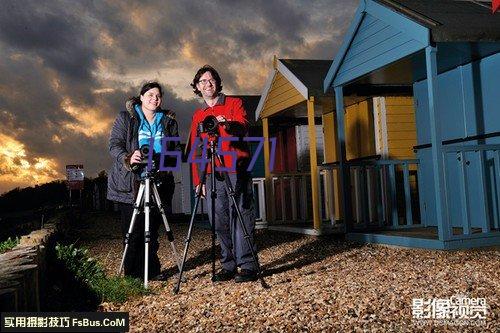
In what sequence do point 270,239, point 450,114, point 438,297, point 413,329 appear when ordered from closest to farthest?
1. point 413,329
2. point 438,297
3. point 450,114
4. point 270,239

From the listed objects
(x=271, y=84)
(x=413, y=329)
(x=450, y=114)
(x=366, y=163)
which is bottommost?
(x=413, y=329)

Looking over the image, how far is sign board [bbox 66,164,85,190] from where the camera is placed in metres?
20.0

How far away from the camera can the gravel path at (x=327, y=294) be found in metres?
3.38

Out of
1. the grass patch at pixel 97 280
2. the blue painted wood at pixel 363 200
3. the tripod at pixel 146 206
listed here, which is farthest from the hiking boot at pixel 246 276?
the blue painted wood at pixel 363 200

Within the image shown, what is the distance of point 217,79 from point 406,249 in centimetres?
324

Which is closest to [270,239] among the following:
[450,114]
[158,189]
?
[450,114]

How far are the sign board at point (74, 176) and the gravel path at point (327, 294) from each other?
14.5 m

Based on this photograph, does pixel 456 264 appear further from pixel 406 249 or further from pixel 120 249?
pixel 120 249

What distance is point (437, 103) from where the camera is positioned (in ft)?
19.5

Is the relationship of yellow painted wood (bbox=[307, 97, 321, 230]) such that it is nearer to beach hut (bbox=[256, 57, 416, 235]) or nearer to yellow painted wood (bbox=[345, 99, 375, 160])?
beach hut (bbox=[256, 57, 416, 235])

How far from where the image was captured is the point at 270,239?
8742 millimetres

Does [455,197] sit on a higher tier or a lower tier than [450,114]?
lower

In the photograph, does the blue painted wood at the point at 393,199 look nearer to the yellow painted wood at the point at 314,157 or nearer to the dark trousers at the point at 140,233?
the yellow painted wood at the point at 314,157

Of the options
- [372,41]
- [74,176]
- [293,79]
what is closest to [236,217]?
[372,41]
